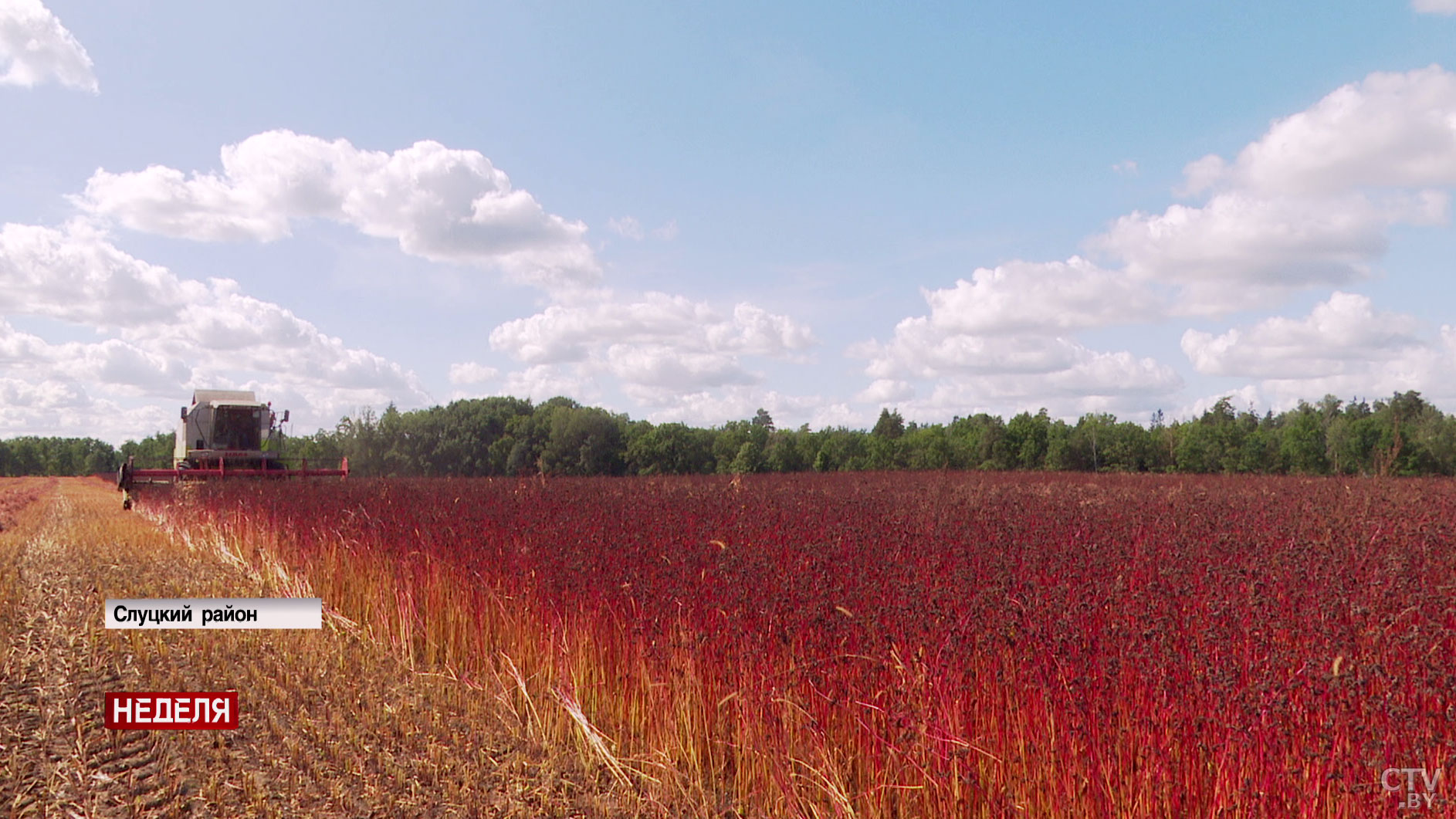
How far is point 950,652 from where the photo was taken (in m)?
3.32

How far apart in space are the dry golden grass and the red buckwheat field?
21 cm

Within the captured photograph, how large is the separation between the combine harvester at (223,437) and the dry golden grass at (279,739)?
13718mm

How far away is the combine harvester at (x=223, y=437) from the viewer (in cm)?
1942

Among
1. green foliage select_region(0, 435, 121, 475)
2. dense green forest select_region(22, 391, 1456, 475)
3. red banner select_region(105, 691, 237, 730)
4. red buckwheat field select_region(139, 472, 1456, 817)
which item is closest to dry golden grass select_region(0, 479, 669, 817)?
red banner select_region(105, 691, 237, 730)

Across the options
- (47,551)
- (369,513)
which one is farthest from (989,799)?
(47,551)

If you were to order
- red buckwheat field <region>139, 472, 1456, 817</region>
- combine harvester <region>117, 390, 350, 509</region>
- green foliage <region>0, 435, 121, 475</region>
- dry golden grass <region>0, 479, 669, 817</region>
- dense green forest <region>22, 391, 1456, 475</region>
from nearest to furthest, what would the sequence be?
red buckwheat field <region>139, 472, 1456, 817</region>
dry golden grass <region>0, 479, 669, 817</region>
combine harvester <region>117, 390, 350, 509</region>
dense green forest <region>22, 391, 1456, 475</region>
green foliage <region>0, 435, 121, 475</region>

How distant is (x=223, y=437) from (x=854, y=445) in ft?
126

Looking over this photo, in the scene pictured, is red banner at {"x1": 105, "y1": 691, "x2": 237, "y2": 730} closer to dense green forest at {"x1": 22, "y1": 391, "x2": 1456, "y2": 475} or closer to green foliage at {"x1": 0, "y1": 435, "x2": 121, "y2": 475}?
dense green forest at {"x1": 22, "y1": 391, "x2": 1456, "y2": 475}

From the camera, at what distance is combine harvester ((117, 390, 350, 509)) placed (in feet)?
63.7

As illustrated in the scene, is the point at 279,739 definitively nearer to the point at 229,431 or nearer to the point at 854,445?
the point at 229,431

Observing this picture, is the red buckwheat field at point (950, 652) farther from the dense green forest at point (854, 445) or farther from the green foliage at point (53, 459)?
the green foliage at point (53, 459)

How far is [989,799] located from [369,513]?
8230 mm
